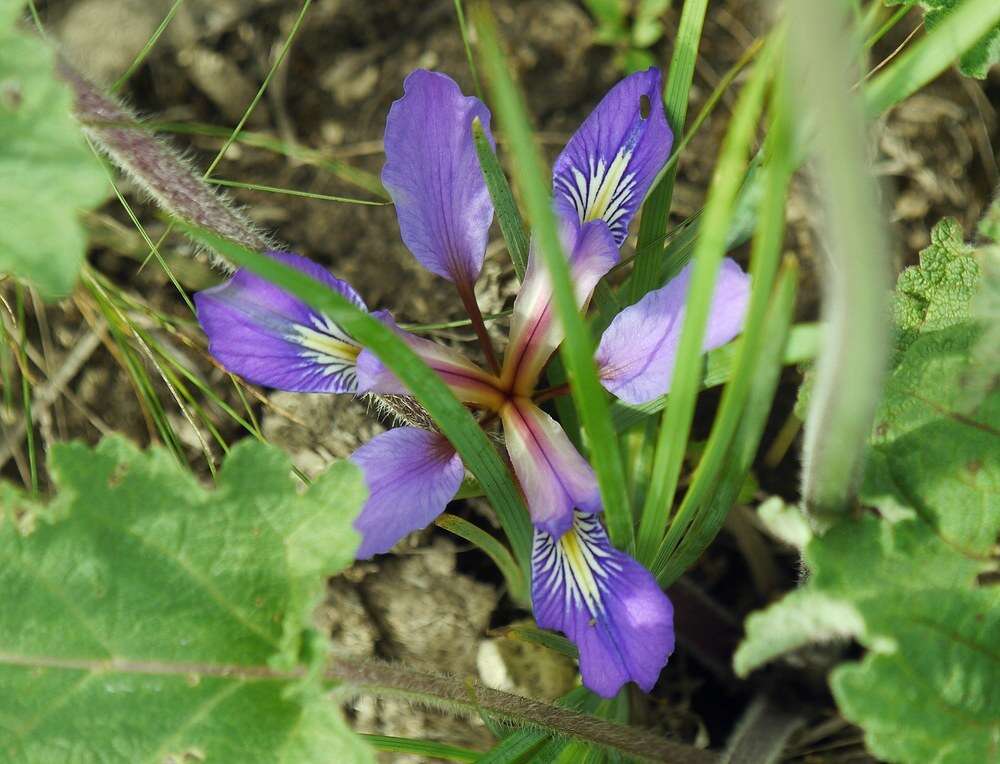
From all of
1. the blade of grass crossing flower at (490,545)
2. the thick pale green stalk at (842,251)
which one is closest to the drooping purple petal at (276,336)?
the blade of grass crossing flower at (490,545)

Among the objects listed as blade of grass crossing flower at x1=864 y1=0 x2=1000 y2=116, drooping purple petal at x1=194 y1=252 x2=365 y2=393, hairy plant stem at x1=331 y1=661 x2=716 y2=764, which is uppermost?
blade of grass crossing flower at x1=864 y1=0 x2=1000 y2=116

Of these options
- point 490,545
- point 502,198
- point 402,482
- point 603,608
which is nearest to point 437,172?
point 502,198

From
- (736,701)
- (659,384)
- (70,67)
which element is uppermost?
(70,67)

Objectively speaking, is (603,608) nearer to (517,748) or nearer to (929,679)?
(517,748)

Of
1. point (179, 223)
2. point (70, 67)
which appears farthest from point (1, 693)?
point (70, 67)

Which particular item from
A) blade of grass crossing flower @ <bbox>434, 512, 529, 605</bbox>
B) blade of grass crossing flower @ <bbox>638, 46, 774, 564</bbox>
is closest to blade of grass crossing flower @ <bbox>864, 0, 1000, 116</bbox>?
blade of grass crossing flower @ <bbox>638, 46, 774, 564</bbox>

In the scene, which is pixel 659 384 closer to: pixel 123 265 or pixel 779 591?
pixel 779 591

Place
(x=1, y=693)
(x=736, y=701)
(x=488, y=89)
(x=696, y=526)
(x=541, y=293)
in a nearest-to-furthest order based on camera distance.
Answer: (x=1, y=693)
(x=696, y=526)
(x=541, y=293)
(x=736, y=701)
(x=488, y=89)

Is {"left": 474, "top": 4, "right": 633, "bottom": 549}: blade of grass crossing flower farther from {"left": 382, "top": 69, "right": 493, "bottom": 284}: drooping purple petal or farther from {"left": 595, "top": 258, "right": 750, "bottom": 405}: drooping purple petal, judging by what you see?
{"left": 382, "top": 69, "right": 493, "bottom": 284}: drooping purple petal
